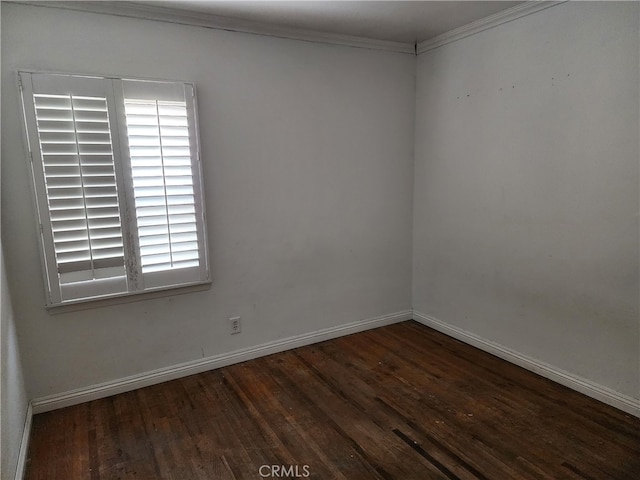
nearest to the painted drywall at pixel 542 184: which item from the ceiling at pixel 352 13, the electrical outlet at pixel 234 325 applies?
the ceiling at pixel 352 13

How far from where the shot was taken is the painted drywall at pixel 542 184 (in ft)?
7.42

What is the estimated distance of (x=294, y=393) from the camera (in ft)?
8.66

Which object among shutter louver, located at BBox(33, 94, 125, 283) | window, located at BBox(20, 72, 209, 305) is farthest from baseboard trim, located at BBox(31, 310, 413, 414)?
shutter louver, located at BBox(33, 94, 125, 283)

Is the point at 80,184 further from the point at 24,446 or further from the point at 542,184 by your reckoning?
the point at 542,184

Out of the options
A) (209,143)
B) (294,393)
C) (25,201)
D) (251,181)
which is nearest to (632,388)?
(294,393)

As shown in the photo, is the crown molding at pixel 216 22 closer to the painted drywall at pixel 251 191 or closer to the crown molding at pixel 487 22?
the painted drywall at pixel 251 191

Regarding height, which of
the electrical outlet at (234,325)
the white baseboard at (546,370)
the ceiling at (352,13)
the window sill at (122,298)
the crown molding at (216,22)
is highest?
the ceiling at (352,13)

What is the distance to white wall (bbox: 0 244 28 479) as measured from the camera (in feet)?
5.64

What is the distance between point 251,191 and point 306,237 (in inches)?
22.7

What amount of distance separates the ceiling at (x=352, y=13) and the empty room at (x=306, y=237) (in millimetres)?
22

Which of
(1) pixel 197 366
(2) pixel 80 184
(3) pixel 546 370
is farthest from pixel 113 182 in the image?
(3) pixel 546 370

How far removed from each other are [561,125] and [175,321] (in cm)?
280

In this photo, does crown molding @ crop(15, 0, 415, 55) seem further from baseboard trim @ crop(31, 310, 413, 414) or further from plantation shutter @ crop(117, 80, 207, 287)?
baseboard trim @ crop(31, 310, 413, 414)

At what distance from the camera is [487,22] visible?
280 cm
